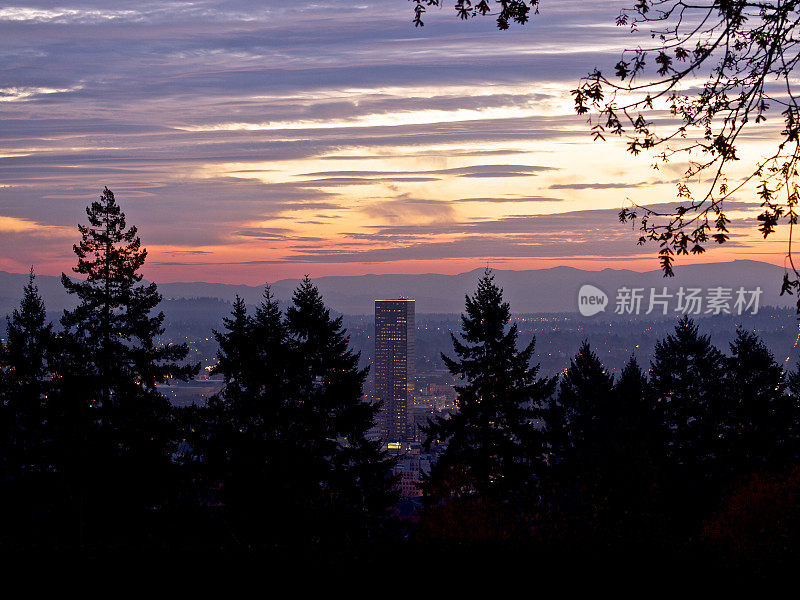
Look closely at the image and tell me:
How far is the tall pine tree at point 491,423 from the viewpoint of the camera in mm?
28203

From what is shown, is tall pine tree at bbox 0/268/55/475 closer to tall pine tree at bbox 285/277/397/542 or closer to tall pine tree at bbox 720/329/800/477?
tall pine tree at bbox 285/277/397/542

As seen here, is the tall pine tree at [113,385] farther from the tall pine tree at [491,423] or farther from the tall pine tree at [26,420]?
the tall pine tree at [491,423]

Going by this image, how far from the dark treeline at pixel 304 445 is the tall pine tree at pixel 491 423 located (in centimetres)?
7

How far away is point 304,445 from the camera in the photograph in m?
25.4

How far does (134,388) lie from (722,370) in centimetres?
2422

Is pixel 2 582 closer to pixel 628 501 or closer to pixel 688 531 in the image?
pixel 628 501

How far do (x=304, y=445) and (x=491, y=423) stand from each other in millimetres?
7464

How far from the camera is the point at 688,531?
90.8ft

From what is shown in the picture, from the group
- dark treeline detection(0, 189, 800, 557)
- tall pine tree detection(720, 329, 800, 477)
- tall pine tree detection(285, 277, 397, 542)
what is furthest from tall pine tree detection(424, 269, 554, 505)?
tall pine tree detection(720, 329, 800, 477)

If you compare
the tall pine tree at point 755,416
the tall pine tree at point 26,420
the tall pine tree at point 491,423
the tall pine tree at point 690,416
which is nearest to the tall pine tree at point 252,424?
the tall pine tree at point 26,420

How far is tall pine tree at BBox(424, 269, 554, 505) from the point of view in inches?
1110

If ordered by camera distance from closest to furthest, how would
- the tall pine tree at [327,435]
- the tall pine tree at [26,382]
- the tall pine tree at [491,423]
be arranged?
the tall pine tree at [327,435]
the tall pine tree at [26,382]
the tall pine tree at [491,423]

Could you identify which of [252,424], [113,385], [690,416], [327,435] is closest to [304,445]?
[327,435]

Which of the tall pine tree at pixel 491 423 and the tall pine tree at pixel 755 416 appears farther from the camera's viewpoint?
the tall pine tree at pixel 755 416
